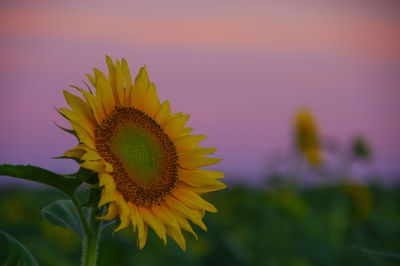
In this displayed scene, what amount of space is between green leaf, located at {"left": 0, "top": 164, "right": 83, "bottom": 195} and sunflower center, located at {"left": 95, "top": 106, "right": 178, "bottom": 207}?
12cm

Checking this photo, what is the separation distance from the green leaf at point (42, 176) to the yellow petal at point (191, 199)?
12.5 inches

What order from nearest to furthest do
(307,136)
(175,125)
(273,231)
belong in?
(175,125)
(273,231)
(307,136)

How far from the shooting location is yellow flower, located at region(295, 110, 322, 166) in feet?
17.7

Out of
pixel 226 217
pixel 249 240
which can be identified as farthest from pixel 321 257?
pixel 226 217

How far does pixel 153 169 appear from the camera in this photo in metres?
1.43

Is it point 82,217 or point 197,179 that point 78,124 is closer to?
point 82,217

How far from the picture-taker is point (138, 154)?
140 cm

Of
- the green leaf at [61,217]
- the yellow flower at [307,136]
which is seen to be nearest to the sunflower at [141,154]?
the green leaf at [61,217]

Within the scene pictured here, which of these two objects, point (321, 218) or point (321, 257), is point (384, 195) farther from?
point (321, 257)

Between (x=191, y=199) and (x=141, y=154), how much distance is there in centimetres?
18

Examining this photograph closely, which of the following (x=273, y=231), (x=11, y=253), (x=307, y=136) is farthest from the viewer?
(x=307, y=136)

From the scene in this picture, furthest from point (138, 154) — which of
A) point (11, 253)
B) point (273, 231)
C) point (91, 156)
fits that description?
point (273, 231)

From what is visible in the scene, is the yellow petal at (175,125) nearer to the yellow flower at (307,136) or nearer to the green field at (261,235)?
the green field at (261,235)

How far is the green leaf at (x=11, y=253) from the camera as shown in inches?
43.6
